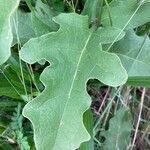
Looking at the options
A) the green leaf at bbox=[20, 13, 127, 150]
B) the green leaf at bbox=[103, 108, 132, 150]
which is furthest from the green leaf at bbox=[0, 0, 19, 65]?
the green leaf at bbox=[103, 108, 132, 150]

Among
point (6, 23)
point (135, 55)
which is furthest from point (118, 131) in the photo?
point (6, 23)

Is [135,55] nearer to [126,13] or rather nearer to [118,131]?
[126,13]

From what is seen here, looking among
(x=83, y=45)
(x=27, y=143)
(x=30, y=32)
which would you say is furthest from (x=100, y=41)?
(x=27, y=143)

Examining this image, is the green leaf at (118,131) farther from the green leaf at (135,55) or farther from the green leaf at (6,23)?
the green leaf at (6,23)

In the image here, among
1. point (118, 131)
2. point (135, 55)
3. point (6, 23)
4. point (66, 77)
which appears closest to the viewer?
point (6, 23)

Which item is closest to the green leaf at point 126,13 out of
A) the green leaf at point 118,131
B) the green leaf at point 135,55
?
the green leaf at point 135,55

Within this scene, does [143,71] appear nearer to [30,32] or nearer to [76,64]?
[76,64]
